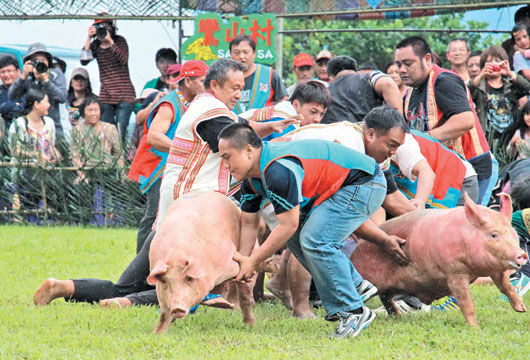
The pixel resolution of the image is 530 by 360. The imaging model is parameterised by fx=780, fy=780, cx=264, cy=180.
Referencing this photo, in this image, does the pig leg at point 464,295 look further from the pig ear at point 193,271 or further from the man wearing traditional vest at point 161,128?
the man wearing traditional vest at point 161,128

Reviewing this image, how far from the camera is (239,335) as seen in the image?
16.7 ft

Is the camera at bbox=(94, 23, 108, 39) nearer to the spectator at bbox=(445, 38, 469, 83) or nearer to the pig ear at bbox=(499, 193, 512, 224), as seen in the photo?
the spectator at bbox=(445, 38, 469, 83)

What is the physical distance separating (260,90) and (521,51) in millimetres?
3862

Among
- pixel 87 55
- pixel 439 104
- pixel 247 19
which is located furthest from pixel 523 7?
pixel 87 55

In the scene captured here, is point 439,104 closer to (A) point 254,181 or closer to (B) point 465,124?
(B) point 465,124

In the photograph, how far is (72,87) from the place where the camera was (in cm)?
1210

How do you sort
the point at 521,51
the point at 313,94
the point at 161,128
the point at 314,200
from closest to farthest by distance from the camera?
1. the point at 314,200
2. the point at 313,94
3. the point at 161,128
4. the point at 521,51

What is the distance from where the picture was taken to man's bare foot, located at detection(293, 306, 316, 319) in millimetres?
5863

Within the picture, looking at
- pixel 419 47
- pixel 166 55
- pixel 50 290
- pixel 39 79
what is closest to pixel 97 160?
pixel 39 79

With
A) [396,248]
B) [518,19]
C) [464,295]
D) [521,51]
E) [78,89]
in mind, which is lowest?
[464,295]

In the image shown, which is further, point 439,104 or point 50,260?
point 50,260

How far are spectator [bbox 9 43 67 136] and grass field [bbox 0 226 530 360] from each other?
5118 mm

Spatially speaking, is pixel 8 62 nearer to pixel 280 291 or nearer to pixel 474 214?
pixel 280 291

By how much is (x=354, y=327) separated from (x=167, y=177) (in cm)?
196
